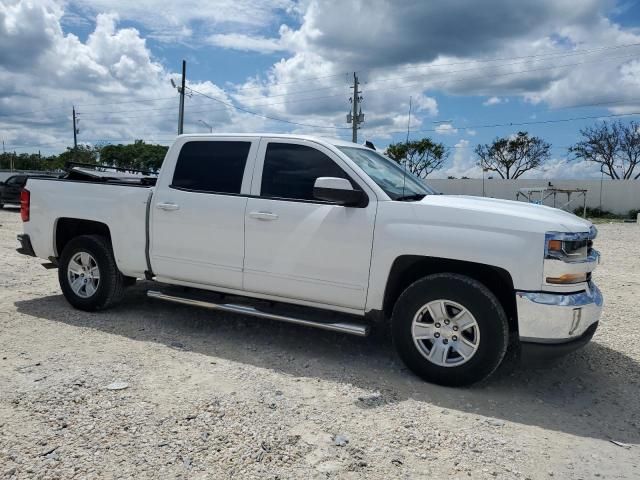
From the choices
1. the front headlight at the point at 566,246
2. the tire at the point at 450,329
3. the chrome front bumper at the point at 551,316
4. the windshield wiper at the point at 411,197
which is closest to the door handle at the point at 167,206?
the windshield wiper at the point at 411,197

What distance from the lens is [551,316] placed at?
12.5ft

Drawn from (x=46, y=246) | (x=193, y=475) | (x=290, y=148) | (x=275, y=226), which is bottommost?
(x=193, y=475)

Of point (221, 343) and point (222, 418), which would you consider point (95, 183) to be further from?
point (222, 418)

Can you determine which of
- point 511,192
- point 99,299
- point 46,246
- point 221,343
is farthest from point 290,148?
point 511,192

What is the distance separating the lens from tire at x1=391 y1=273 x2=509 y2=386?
13.1 feet

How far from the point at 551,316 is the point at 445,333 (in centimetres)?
78

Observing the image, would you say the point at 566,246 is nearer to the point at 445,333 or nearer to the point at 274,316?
the point at 445,333

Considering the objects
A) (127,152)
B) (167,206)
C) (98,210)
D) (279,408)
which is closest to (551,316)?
(279,408)

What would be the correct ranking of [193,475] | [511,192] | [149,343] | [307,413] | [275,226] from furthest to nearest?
[511,192] < [149,343] < [275,226] < [307,413] < [193,475]

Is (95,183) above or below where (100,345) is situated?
above

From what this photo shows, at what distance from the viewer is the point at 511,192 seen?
123 ft

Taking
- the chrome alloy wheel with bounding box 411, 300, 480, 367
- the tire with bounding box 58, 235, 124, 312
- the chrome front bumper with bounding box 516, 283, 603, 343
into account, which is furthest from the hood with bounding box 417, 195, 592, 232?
the tire with bounding box 58, 235, 124, 312

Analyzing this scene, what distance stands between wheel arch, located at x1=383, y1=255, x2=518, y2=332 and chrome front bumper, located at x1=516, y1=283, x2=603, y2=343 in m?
0.21

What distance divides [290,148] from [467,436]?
2843 millimetres
